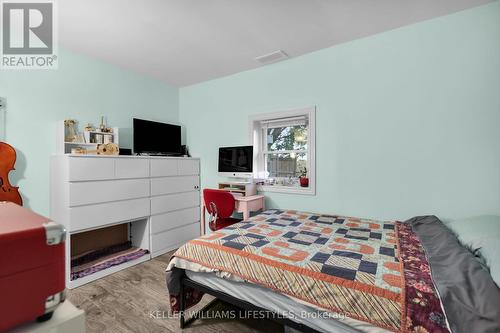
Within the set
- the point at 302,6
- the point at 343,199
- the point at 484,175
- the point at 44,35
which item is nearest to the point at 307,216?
the point at 343,199

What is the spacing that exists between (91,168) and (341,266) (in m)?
2.62

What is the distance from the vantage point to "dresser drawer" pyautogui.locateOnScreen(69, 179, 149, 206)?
94.2 inches

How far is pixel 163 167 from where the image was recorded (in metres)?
3.28

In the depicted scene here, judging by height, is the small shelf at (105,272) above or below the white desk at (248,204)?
below

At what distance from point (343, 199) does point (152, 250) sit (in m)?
2.58

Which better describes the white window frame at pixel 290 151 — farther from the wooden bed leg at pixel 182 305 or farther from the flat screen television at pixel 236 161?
→ the wooden bed leg at pixel 182 305

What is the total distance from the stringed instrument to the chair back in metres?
1.86

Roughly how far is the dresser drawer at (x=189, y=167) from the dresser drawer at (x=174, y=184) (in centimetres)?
8

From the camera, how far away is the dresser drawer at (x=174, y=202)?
3.17 metres

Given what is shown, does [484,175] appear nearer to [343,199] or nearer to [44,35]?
[343,199]

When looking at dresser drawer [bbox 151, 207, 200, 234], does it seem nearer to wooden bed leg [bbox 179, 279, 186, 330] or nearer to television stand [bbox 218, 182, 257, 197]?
television stand [bbox 218, 182, 257, 197]

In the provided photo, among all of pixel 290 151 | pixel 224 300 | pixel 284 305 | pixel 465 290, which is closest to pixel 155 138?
pixel 290 151

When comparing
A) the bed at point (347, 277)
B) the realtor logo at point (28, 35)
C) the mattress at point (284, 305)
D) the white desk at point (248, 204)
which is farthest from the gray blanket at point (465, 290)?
the realtor logo at point (28, 35)

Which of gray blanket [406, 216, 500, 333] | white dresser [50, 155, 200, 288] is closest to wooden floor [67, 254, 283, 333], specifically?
white dresser [50, 155, 200, 288]
